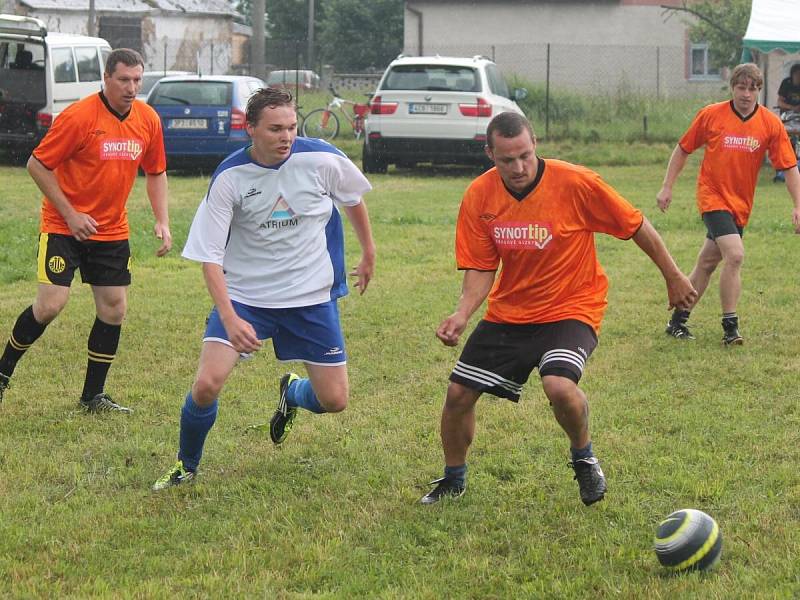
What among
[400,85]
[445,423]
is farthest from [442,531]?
[400,85]

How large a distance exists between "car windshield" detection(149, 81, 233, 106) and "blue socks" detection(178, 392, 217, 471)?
1528 cm

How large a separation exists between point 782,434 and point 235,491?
9.63 ft

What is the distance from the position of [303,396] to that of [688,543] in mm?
2297

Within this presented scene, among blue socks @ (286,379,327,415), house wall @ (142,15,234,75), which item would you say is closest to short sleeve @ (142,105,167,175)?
blue socks @ (286,379,327,415)

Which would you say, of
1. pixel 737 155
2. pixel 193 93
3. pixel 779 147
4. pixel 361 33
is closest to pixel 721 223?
pixel 737 155

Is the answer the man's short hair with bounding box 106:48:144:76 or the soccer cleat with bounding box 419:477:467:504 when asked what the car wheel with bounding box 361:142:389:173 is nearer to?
the man's short hair with bounding box 106:48:144:76

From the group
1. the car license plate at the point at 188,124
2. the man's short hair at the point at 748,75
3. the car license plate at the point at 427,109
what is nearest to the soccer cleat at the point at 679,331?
the man's short hair at the point at 748,75

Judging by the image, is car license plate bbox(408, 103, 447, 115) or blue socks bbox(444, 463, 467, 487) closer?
blue socks bbox(444, 463, 467, 487)

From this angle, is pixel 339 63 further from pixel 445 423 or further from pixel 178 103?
pixel 445 423

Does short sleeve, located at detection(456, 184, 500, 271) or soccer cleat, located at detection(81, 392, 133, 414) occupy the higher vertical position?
A: short sleeve, located at detection(456, 184, 500, 271)

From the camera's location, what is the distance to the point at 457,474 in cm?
541

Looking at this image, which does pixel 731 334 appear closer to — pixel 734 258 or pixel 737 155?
pixel 734 258

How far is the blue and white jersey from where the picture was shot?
5363mm

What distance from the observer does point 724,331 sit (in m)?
8.80
